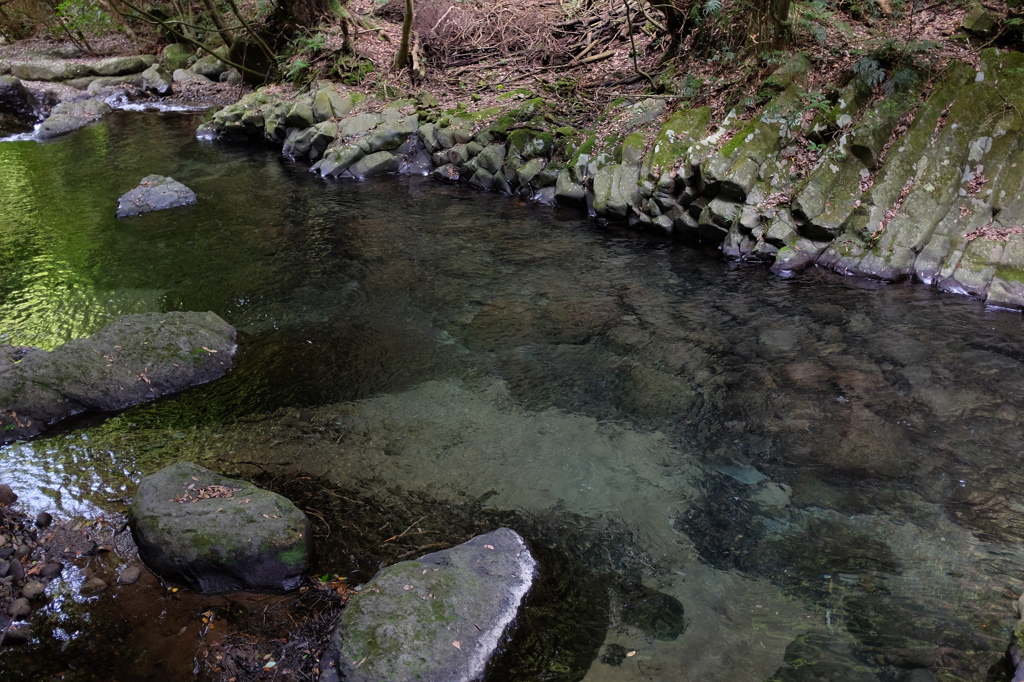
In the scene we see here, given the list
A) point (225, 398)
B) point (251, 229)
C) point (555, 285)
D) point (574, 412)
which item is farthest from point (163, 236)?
point (574, 412)

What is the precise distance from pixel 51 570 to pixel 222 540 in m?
1.16

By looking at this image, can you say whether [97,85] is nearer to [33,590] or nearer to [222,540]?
[33,590]

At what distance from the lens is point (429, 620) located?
3.59 metres

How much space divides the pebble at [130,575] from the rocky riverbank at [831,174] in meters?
7.85

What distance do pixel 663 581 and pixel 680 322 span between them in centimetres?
396

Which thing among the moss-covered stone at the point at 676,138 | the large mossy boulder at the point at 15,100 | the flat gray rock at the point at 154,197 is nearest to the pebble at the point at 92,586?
the moss-covered stone at the point at 676,138

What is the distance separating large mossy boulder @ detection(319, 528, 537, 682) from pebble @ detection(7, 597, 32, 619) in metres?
1.91

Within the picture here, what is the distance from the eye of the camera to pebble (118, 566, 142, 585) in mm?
4202

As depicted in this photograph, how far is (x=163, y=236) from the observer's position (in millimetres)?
10648

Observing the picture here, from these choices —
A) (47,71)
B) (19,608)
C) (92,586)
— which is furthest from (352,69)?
(19,608)

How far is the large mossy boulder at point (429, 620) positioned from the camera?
3.41 metres

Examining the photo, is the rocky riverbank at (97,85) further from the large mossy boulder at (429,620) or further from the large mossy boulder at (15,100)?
the large mossy boulder at (429,620)

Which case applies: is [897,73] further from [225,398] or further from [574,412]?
[225,398]

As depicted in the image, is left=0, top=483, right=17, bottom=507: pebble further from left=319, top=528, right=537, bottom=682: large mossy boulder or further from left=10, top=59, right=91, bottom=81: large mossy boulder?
left=10, top=59, right=91, bottom=81: large mossy boulder
